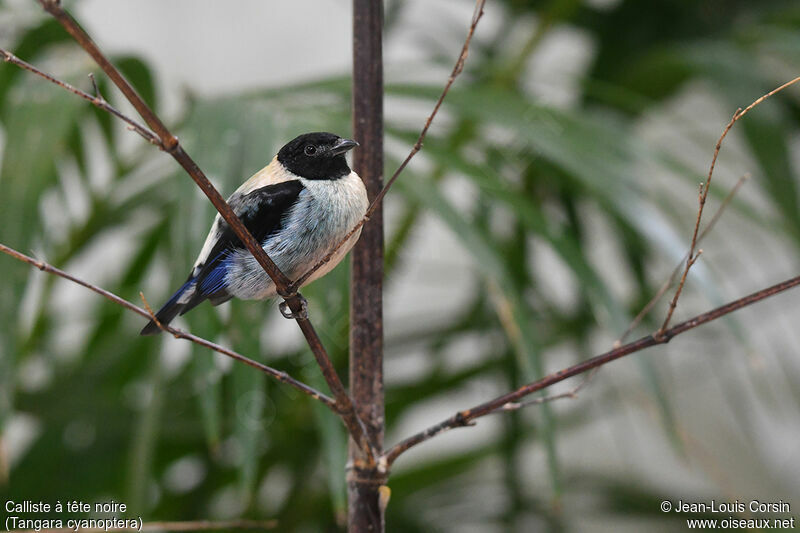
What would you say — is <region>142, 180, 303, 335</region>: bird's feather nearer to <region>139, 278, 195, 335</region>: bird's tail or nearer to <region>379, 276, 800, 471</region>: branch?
<region>139, 278, 195, 335</region>: bird's tail

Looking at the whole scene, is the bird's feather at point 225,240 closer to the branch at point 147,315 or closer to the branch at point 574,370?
the branch at point 147,315

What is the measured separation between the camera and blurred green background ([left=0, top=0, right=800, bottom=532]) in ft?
2.41

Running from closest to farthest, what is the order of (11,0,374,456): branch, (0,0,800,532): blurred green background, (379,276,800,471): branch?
(11,0,374,456): branch, (379,276,800,471): branch, (0,0,800,532): blurred green background

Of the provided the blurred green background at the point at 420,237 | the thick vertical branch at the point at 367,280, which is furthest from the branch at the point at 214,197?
the blurred green background at the point at 420,237

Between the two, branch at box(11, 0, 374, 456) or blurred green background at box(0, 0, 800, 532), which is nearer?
branch at box(11, 0, 374, 456)

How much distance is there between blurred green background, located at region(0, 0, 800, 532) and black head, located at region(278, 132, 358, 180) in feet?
0.23

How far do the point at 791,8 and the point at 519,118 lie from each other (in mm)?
785

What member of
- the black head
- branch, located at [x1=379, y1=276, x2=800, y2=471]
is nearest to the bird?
the black head

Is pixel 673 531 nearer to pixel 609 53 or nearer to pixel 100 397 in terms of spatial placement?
pixel 609 53

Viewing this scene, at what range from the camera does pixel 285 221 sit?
458 millimetres

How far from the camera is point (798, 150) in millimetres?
2207

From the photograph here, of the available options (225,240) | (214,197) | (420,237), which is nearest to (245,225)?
(225,240)

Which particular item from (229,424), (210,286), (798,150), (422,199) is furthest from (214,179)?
(798,150)

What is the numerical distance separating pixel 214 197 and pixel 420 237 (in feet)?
4.02
